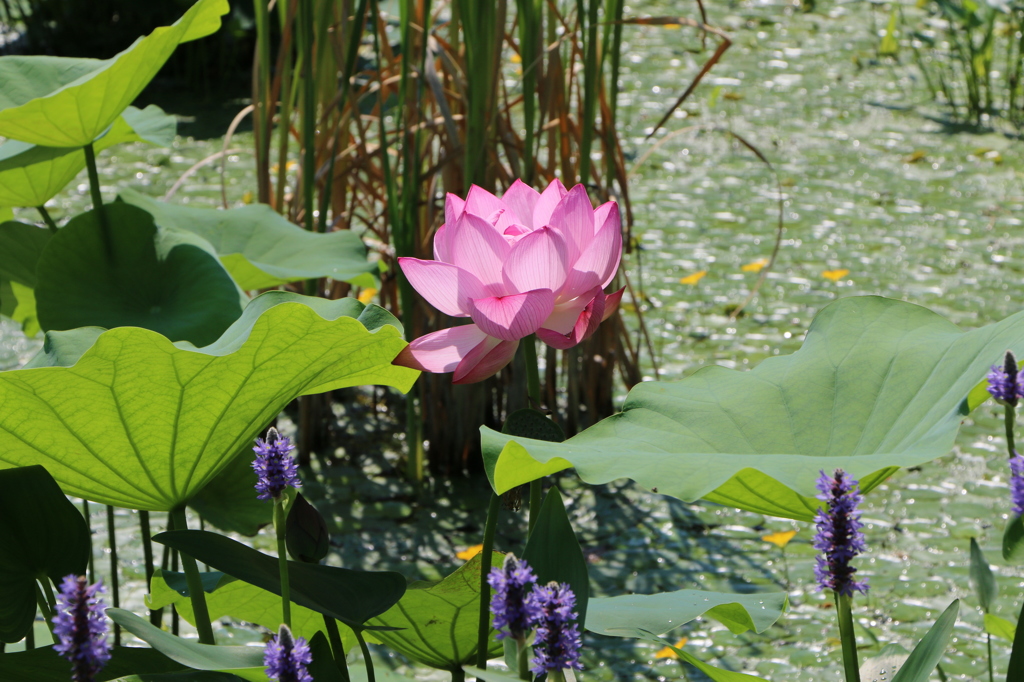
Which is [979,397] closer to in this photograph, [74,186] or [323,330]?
[323,330]

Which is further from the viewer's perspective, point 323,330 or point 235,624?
point 235,624

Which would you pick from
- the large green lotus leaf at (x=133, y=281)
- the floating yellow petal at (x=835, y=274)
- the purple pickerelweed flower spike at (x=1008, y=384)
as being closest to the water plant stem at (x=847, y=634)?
the purple pickerelweed flower spike at (x=1008, y=384)

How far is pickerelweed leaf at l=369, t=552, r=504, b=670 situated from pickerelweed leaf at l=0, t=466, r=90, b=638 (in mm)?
216

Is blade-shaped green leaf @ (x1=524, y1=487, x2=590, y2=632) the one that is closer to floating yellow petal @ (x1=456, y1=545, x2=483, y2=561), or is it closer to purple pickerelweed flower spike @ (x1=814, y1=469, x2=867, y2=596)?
purple pickerelweed flower spike @ (x1=814, y1=469, x2=867, y2=596)

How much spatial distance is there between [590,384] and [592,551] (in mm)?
438

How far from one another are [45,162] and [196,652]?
0.85 metres

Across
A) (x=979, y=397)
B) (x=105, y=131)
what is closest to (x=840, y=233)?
(x=105, y=131)

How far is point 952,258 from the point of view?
2.79m

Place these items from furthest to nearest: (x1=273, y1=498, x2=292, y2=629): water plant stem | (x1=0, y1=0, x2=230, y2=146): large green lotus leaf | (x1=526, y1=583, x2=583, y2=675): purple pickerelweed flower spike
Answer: (x1=0, y1=0, x2=230, y2=146): large green lotus leaf → (x1=273, y1=498, x2=292, y2=629): water plant stem → (x1=526, y1=583, x2=583, y2=675): purple pickerelweed flower spike

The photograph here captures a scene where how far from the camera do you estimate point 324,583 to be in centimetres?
66

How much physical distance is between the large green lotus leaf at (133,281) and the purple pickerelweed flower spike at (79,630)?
0.70 metres

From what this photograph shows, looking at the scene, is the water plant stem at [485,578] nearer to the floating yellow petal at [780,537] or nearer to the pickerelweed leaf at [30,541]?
the pickerelweed leaf at [30,541]

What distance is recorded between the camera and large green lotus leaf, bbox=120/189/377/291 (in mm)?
1425

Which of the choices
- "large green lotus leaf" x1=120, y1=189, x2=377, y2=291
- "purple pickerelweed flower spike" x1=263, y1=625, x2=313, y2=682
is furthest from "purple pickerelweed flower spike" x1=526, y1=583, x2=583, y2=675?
"large green lotus leaf" x1=120, y1=189, x2=377, y2=291
